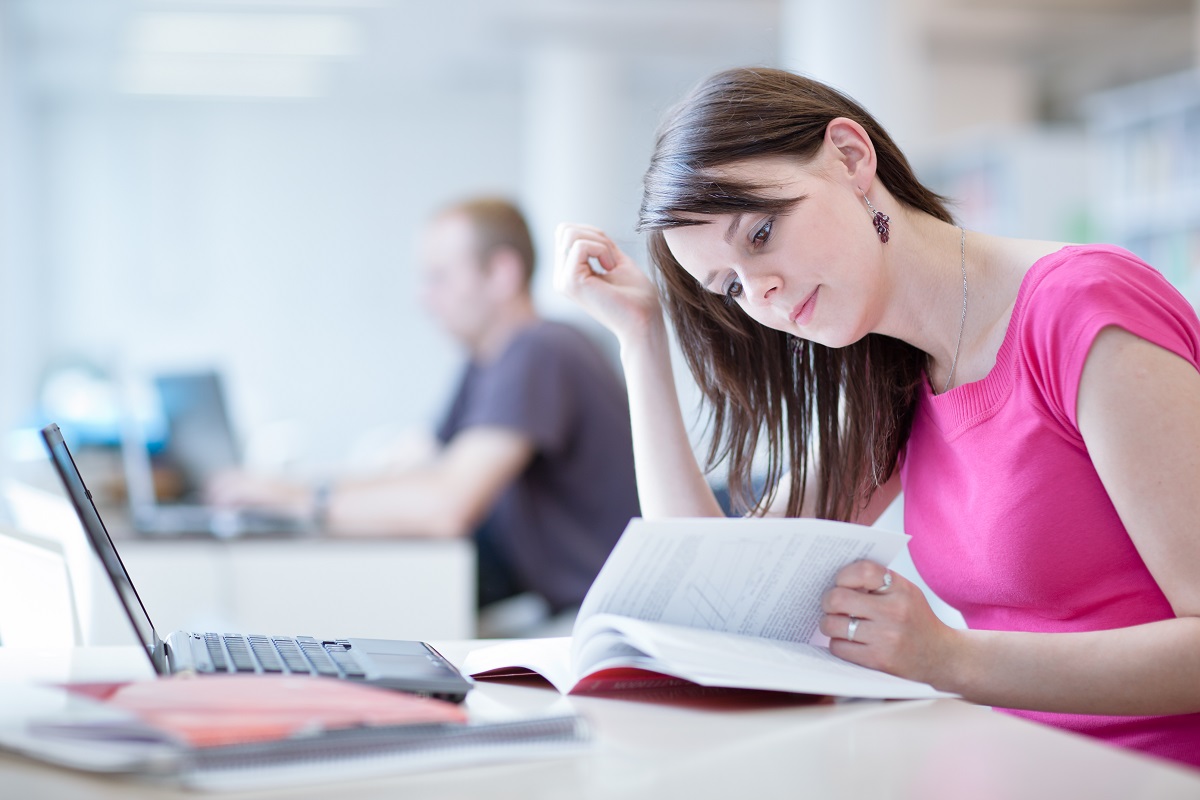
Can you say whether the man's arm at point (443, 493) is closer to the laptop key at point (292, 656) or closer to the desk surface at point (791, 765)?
the laptop key at point (292, 656)

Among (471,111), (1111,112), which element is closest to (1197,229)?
(1111,112)

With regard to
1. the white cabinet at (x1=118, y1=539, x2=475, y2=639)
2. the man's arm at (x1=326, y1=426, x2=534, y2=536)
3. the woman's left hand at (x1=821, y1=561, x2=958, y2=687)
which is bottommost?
the white cabinet at (x1=118, y1=539, x2=475, y2=639)

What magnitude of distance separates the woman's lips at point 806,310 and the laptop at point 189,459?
5.71 ft

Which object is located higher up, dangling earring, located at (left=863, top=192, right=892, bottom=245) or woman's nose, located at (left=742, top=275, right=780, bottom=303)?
dangling earring, located at (left=863, top=192, right=892, bottom=245)

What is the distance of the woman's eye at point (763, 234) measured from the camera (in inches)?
41.1

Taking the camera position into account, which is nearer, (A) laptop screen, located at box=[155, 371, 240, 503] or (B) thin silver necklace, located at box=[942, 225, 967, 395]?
(B) thin silver necklace, located at box=[942, 225, 967, 395]

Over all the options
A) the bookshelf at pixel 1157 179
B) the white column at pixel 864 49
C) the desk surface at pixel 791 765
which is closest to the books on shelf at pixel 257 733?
the desk surface at pixel 791 765

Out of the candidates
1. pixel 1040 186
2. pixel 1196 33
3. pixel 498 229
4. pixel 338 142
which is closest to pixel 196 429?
pixel 498 229

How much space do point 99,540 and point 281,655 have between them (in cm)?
17

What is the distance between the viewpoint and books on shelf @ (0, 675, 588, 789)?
1.89 feet

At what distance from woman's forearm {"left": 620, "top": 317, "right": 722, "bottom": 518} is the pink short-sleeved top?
0.31m

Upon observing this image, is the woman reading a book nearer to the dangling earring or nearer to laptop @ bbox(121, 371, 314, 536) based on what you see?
the dangling earring

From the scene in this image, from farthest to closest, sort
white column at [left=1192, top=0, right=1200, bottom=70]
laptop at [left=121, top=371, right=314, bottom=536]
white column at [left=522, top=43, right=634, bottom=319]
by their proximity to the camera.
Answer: white column at [left=522, top=43, right=634, bottom=319] < white column at [left=1192, top=0, right=1200, bottom=70] < laptop at [left=121, top=371, right=314, bottom=536]

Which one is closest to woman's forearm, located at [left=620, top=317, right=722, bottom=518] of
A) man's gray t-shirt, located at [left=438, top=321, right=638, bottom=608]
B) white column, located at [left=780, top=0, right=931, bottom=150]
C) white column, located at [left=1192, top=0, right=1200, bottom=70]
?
man's gray t-shirt, located at [left=438, top=321, right=638, bottom=608]
